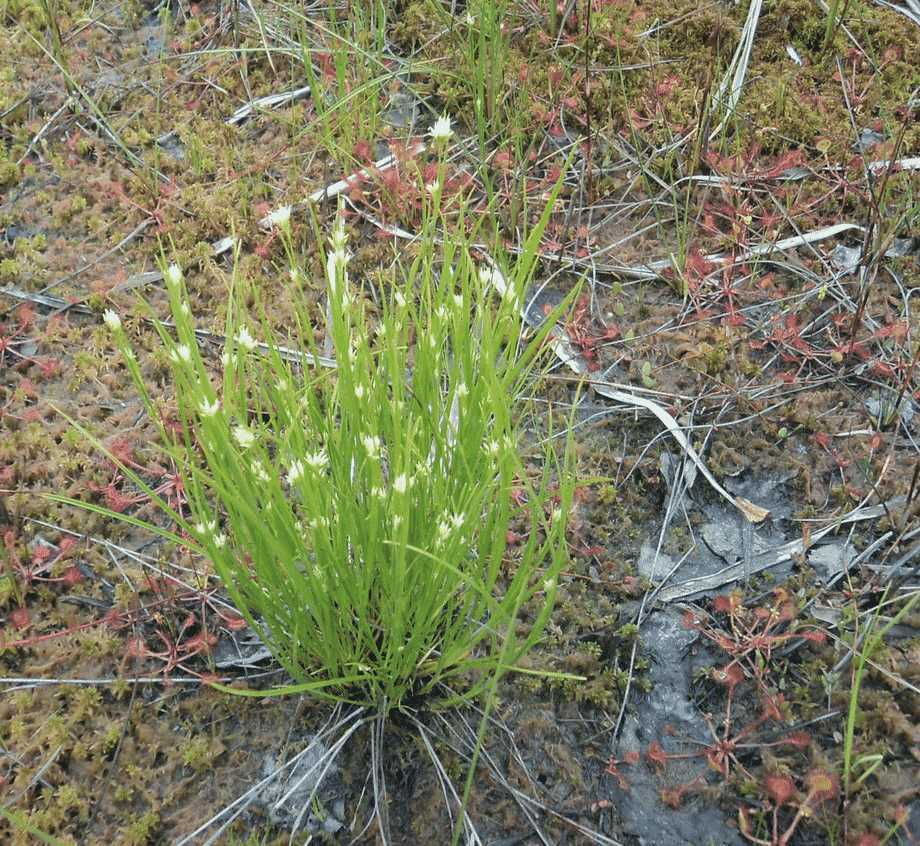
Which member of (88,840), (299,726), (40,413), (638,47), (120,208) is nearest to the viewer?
(88,840)

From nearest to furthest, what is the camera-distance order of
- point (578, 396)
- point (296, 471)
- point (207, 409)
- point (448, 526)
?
point (207, 409)
point (296, 471)
point (448, 526)
point (578, 396)

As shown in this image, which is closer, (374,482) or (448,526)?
(374,482)

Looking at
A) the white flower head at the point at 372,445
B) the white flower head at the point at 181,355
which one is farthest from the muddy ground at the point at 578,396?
the white flower head at the point at 372,445

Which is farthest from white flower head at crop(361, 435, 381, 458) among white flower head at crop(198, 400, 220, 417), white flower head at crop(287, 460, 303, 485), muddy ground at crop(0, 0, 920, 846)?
muddy ground at crop(0, 0, 920, 846)

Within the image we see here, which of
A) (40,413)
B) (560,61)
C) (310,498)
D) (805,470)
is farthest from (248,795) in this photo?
(560,61)

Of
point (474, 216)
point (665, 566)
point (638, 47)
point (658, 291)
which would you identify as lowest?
point (665, 566)

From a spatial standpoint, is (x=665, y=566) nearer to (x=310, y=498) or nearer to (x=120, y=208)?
(x=310, y=498)

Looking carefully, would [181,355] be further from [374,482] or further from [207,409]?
[374,482]

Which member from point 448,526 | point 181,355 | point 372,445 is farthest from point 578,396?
point 181,355

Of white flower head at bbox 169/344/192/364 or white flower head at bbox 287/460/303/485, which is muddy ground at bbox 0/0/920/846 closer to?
white flower head at bbox 169/344/192/364
